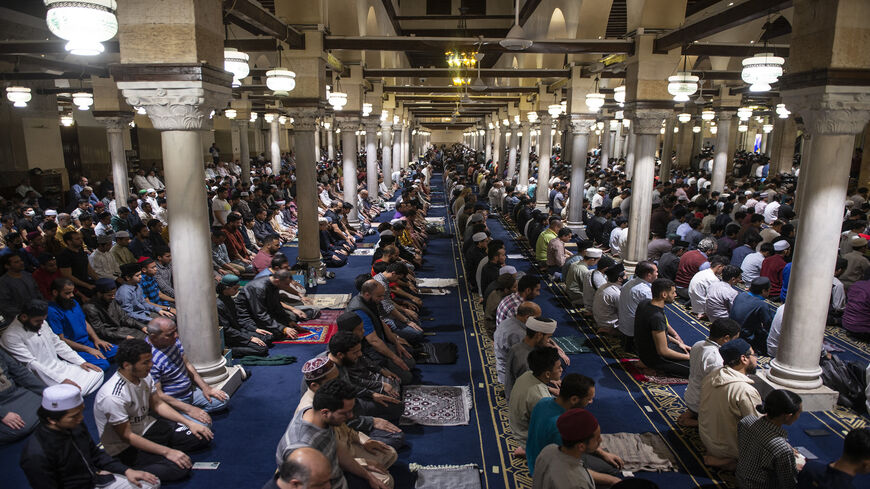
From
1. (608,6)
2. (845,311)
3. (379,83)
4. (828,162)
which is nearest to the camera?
(828,162)

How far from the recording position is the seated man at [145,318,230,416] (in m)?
4.54

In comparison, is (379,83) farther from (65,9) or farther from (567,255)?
(65,9)

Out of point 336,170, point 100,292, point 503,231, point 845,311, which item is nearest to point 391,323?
point 100,292

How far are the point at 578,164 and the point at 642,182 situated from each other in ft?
13.3

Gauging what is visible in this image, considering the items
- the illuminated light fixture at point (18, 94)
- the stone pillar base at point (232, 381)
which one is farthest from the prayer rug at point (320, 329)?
the illuminated light fixture at point (18, 94)

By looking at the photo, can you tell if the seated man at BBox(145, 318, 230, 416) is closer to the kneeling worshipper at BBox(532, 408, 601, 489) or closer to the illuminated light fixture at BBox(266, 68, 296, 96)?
the kneeling worshipper at BBox(532, 408, 601, 489)

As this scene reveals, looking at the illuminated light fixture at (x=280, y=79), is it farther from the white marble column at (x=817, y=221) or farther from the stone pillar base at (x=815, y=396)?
the stone pillar base at (x=815, y=396)

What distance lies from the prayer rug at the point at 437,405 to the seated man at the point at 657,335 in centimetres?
182

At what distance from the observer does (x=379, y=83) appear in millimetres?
16812

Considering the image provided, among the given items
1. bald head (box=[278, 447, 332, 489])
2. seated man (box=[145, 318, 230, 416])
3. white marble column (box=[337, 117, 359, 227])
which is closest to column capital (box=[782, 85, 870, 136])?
bald head (box=[278, 447, 332, 489])

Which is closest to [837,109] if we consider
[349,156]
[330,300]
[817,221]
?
[817,221]

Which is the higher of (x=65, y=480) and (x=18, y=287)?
(x=18, y=287)

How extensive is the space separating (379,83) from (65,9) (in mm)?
13277

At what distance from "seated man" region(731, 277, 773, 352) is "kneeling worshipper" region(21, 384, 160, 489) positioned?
6072 mm
